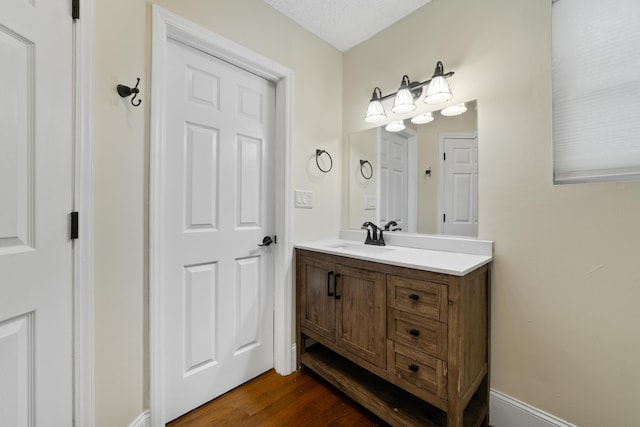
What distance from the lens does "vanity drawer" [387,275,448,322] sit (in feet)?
3.68

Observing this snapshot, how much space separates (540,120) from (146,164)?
1.94 metres

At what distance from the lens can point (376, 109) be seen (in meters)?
1.91

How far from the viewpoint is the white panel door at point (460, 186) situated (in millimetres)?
1530

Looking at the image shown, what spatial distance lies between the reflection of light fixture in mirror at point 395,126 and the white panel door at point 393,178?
3 centimetres

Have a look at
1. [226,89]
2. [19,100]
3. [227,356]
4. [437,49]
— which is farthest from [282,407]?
[437,49]

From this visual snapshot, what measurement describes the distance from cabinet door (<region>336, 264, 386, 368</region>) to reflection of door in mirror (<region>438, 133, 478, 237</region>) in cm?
65

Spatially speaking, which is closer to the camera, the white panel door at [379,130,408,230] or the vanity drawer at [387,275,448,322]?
the vanity drawer at [387,275,448,322]

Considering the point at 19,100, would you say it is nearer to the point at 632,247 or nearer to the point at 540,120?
the point at 540,120

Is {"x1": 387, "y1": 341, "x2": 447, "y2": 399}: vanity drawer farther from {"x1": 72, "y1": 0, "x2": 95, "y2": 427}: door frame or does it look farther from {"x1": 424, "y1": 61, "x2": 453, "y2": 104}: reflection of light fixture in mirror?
{"x1": 424, "y1": 61, "x2": 453, "y2": 104}: reflection of light fixture in mirror

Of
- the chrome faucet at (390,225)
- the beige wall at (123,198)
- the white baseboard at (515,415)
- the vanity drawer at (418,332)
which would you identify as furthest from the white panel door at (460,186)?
the beige wall at (123,198)

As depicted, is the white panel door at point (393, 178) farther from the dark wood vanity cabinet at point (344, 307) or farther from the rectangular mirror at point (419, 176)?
the dark wood vanity cabinet at point (344, 307)

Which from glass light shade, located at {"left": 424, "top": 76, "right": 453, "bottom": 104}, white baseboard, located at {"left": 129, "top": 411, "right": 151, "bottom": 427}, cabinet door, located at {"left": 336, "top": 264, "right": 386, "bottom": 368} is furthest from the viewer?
glass light shade, located at {"left": 424, "top": 76, "right": 453, "bottom": 104}

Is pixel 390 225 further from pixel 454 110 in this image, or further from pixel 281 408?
pixel 281 408

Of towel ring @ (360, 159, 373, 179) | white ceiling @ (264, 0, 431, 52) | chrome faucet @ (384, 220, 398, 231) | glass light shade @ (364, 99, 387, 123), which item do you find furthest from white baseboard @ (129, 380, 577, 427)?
white ceiling @ (264, 0, 431, 52)
